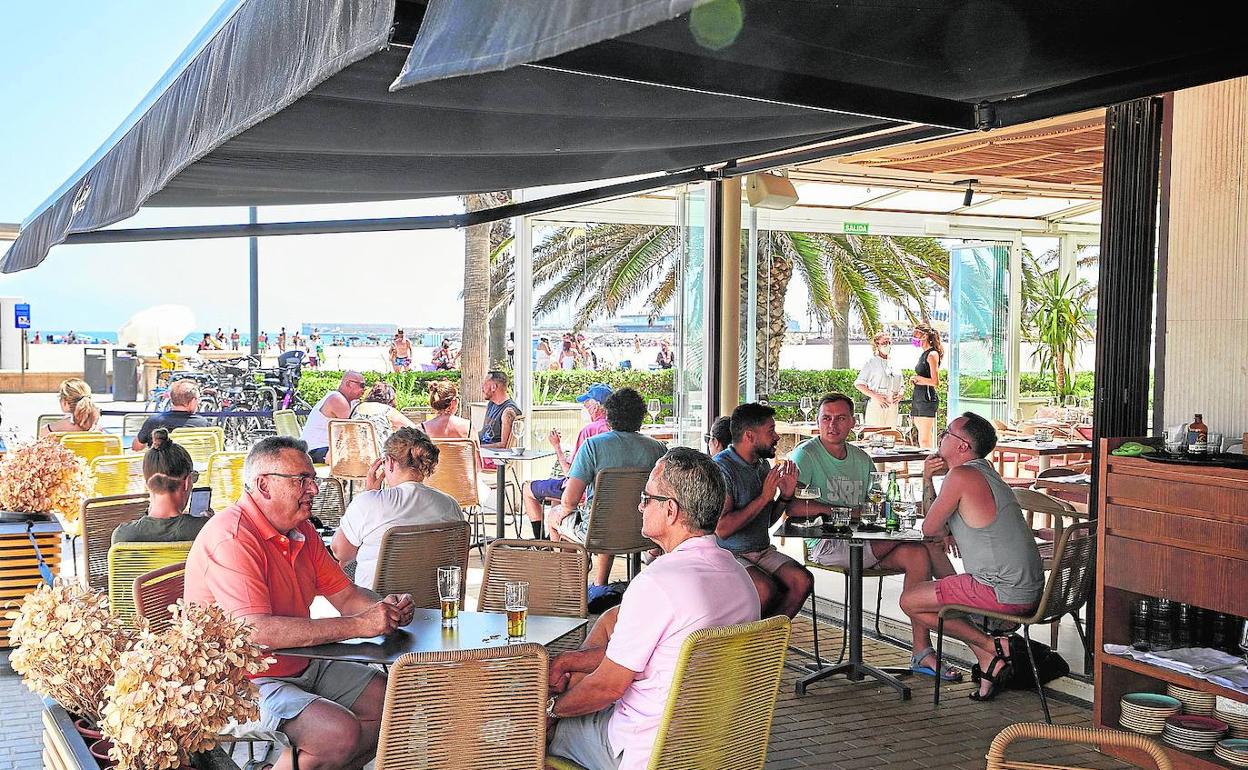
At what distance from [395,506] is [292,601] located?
1252 millimetres

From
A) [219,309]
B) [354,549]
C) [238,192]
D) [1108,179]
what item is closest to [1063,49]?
[1108,179]

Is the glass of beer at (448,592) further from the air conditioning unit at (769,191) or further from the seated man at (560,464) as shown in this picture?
the air conditioning unit at (769,191)

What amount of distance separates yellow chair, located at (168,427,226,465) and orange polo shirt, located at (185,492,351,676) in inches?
189

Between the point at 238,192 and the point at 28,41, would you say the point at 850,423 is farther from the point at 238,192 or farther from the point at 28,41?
the point at 28,41

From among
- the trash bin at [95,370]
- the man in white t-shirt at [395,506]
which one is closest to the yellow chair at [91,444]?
the man in white t-shirt at [395,506]

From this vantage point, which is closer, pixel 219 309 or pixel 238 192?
pixel 238 192

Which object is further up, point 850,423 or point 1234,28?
point 1234,28

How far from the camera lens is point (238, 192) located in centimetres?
602

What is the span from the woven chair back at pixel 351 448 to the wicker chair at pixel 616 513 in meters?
3.41

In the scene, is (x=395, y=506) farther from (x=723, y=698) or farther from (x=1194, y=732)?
(x=1194, y=732)

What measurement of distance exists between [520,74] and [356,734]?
6.99 feet

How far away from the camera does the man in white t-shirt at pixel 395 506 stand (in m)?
5.01

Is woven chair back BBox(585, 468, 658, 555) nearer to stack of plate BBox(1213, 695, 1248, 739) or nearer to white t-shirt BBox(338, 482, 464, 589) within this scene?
white t-shirt BBox(338, 482, 464, 589)

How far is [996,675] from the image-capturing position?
564 centimetres
